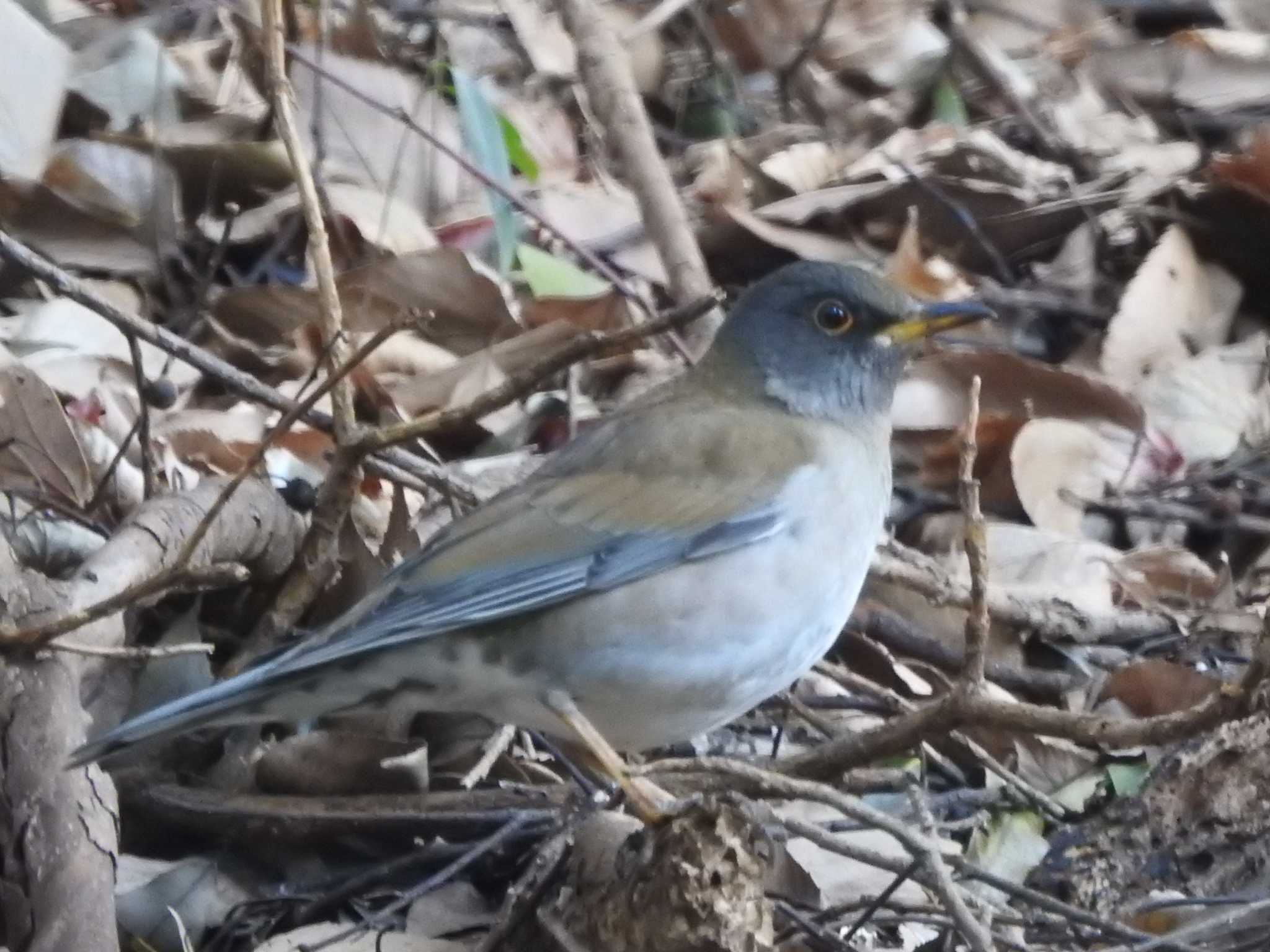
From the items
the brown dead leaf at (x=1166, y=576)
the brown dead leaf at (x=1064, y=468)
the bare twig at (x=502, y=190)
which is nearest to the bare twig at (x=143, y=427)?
the bare twig at (x=502, y=190)

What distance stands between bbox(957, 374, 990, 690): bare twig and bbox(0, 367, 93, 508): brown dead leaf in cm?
211

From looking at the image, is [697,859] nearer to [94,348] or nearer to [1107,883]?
[1107,883]

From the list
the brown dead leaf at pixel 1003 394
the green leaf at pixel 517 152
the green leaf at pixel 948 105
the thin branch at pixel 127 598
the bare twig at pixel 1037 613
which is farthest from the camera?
the green leaf at pixel 948 105

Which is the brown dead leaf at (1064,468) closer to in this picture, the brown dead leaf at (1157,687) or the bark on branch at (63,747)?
the brown dead leaf at (1157,687)

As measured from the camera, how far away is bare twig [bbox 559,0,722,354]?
509cm

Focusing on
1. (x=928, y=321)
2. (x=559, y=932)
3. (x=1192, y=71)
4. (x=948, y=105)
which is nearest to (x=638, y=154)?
(x=928, y=321)

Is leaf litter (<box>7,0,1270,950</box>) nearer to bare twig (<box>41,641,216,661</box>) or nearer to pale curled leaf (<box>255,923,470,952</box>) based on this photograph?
pale curled leaf (<box>255,923,470,952</box>)

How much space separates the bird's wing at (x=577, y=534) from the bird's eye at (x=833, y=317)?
14.4 inches

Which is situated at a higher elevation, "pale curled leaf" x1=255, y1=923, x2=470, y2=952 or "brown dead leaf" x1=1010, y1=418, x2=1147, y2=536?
"pale curled leaf" x1=255, y1=923, x2=470, y2=952

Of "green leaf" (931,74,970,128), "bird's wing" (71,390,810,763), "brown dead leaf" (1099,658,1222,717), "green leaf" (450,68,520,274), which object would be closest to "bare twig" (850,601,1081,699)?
"brown dead leaf" (1099,658,1222,717)

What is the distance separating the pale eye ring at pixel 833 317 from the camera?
4230mm

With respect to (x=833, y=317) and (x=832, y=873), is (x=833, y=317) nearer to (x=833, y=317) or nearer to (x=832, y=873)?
Result: (x=833, y=317)

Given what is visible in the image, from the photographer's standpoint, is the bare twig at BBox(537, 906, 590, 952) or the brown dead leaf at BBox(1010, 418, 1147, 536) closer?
the bare twig at BBox(537, 906, 590, 952)

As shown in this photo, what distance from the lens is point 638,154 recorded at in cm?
525
